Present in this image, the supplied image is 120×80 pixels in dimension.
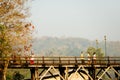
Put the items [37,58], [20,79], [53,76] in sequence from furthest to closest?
1. [20,79]
2. [53,76]
3. [37,58]

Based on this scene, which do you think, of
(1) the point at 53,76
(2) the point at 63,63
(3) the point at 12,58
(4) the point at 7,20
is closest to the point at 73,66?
(2) the point at 63,63

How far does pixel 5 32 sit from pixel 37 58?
556 centimetres

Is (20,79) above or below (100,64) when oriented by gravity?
below

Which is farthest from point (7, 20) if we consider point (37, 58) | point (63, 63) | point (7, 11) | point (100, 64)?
point (100, 64)

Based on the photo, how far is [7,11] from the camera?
28875 millimetres

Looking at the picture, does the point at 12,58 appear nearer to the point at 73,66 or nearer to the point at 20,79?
the point at 73,66

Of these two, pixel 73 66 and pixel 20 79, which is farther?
pixel 20 79

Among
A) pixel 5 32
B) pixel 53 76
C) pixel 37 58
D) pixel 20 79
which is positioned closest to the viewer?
pixel 5 32

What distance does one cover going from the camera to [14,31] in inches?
1151

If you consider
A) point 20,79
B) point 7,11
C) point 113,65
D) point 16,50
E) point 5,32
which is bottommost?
point 20,79

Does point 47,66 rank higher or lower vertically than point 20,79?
higher

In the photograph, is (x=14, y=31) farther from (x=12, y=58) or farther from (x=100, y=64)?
(x=100, y=64)

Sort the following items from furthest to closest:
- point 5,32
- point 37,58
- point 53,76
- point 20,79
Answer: point 20,79 → point 53,76 → point 37,58 → point 5,32

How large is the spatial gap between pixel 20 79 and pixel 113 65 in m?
13.9
